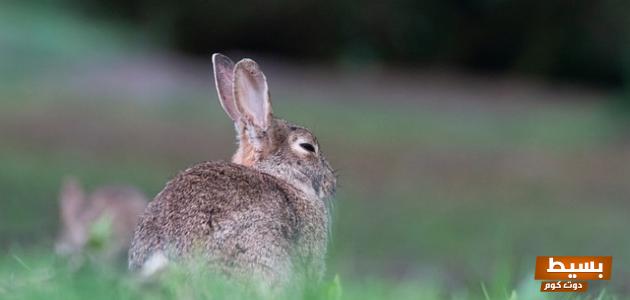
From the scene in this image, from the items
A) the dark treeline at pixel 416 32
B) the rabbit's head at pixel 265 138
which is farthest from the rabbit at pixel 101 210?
the dark treeline at pixel 416 32

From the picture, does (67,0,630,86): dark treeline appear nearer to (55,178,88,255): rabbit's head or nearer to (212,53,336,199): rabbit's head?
(55,178,88,255): rabbit's head

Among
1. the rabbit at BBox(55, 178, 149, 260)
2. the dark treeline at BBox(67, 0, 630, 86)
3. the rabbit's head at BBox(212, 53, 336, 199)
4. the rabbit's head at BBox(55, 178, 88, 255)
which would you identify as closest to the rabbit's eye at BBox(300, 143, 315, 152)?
the rabbit's head at BBox(212, 53, 336, 199)

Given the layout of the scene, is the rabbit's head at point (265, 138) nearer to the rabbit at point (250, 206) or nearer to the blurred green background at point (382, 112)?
the rabbit at point (250, 206)

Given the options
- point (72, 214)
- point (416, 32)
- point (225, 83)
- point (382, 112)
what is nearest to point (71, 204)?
point (72, 214)

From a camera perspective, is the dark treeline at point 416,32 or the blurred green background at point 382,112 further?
the dark treeline at point 416,32

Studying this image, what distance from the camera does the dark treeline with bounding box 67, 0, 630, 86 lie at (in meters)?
25.5

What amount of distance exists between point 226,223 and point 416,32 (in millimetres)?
21821

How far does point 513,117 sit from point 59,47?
9.09 m

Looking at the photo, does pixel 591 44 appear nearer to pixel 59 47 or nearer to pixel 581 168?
pixel 581 168

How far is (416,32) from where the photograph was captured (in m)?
26.5

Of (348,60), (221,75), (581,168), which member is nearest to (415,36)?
(348,60)

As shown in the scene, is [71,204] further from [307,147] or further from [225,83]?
[307,147]

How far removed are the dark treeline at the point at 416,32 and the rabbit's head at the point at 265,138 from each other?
63.8ft

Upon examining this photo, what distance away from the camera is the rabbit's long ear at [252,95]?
6.20 metres
